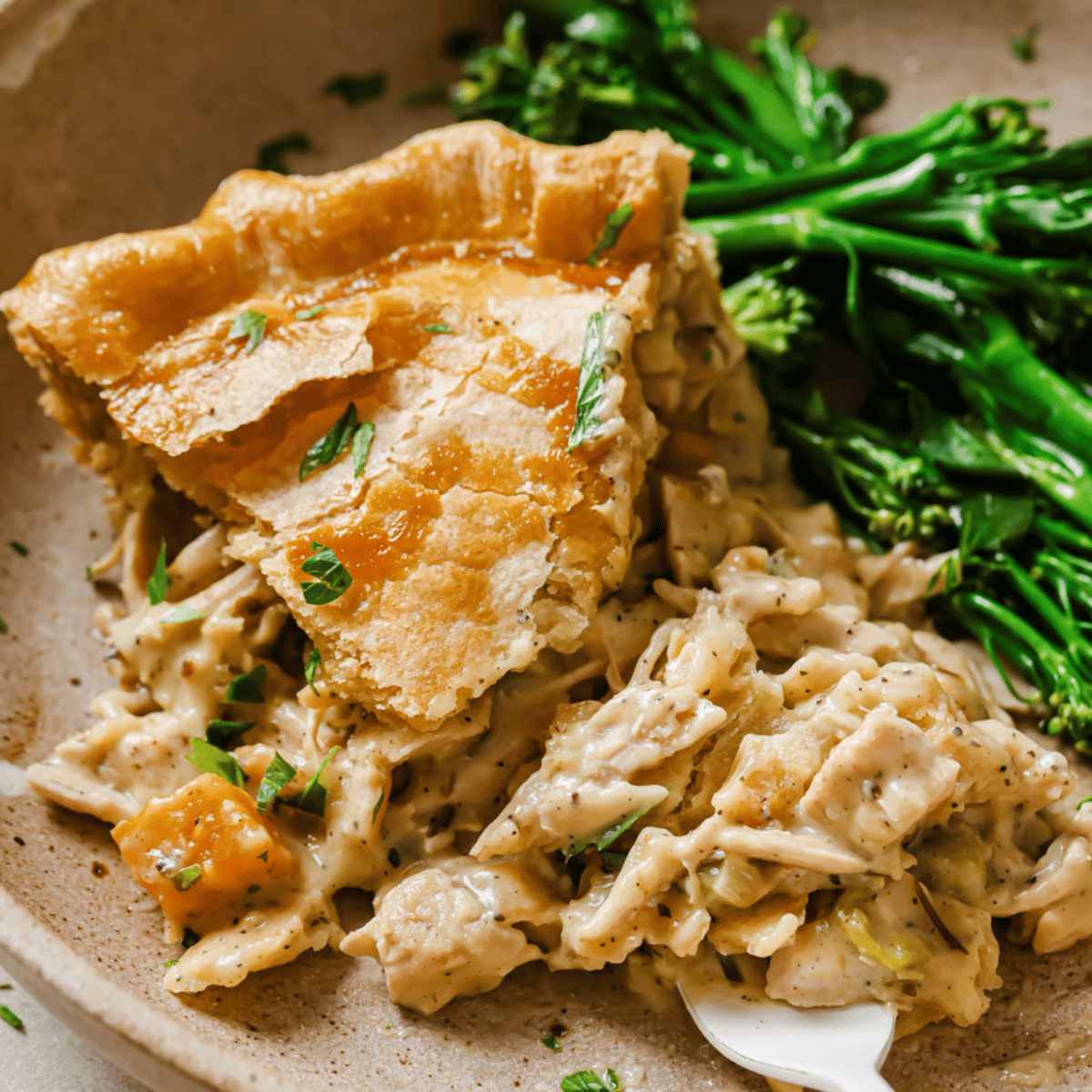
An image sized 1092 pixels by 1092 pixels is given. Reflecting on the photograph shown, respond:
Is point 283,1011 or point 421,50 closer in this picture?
point 283,1011

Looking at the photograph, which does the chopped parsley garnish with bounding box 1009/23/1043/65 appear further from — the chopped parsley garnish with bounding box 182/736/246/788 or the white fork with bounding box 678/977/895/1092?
the chopped parsley garnish with bounding box 182/736/246/788

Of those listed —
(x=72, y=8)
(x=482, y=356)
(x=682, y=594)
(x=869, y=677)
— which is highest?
(x=72, y=8)

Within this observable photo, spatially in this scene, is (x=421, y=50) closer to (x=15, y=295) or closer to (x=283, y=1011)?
(x=15, y=295)

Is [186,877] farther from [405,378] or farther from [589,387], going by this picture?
[589,387]

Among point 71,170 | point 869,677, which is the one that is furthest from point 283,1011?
point 71,170

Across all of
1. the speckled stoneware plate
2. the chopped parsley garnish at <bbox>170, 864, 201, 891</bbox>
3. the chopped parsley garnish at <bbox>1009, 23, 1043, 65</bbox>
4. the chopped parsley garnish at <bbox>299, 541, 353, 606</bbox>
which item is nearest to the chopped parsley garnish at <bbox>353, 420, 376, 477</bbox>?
the chopped parsley garnish at <bbox>299, 541, 353, 606</bbox>

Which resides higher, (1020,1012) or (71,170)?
(71,170)

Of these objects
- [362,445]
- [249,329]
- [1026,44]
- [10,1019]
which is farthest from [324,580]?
[1026,44]
